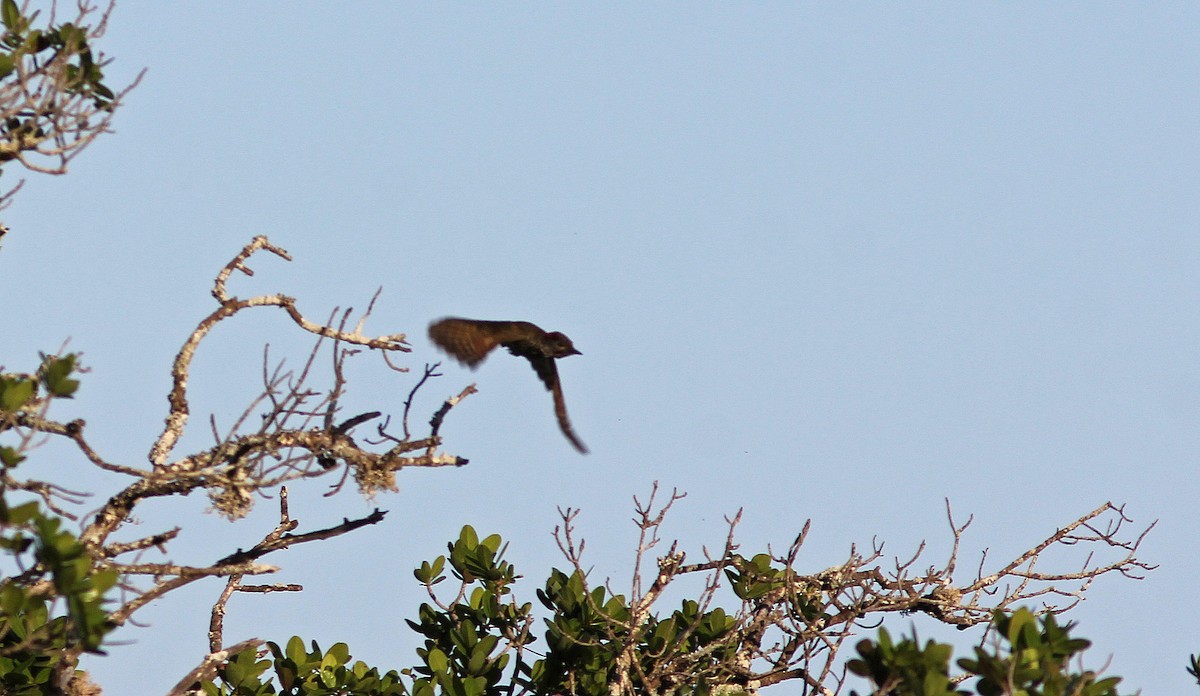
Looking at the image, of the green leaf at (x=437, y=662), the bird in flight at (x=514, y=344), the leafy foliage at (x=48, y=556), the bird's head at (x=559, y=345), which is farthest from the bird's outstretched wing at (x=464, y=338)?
the leafy foliage at (x=48, y=556)

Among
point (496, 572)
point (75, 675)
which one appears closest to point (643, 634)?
point (496, 572)

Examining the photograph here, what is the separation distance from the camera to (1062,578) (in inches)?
302

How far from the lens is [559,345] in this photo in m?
8.19

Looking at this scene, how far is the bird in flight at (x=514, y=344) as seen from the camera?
756cm

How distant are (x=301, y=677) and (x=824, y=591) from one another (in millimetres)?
2841

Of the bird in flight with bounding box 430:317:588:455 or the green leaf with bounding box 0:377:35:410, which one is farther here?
the bird in flight with bounding box 430:317:588:455

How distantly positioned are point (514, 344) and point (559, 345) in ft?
0.90

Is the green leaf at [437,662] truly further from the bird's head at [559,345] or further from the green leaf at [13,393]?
the green leaf at [13,393]

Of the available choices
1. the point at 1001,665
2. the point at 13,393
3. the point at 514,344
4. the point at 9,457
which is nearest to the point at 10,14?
the point at 13,393

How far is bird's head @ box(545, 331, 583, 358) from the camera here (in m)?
8.12

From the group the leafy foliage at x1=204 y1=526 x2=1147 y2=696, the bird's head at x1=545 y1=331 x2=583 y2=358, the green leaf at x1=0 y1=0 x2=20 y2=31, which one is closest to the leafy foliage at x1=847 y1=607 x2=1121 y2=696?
the leafy foliage at x1=204 y1=526 x2=1147 y2=696

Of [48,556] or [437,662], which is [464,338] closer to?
[437,662]

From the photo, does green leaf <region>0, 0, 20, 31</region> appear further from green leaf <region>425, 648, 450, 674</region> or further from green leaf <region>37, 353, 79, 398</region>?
green leaf <region>425, 648, 450, 674</region>

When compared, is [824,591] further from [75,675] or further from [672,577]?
[75,675]
